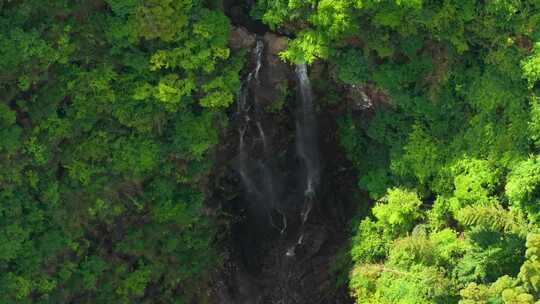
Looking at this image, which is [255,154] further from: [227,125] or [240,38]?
[240,38]

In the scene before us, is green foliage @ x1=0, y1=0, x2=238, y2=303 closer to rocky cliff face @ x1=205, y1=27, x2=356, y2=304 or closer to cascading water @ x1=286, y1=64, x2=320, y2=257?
rocky cliff face @ x1=205, y1=27, x2=356, y2=304

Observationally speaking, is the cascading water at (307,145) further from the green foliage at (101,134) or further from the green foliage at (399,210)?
the green foliage at (399,210)

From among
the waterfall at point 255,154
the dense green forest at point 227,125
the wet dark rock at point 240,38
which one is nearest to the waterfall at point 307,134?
the dense green forest at point 227,125

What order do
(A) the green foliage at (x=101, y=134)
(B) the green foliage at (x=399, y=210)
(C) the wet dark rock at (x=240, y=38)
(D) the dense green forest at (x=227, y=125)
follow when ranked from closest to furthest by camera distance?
(D) the dense green forest at (x=227, y=125)
(A) the green foliage at (x=101, y=134)
(B) the green foliage at (x=399, y=210)
(C) the wet dark rock at (x=240, y=38)

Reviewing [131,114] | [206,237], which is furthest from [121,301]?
[131,114]

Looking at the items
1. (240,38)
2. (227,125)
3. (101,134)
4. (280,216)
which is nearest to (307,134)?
→ (227,125)

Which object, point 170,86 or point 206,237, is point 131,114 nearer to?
point 170,86

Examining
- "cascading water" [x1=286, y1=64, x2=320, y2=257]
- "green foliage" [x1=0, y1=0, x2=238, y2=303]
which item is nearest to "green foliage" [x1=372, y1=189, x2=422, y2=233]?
"cascading water" [x1=286, y1=64, x2=320, y2=257]
